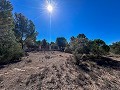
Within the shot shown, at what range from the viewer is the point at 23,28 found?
1457 inches

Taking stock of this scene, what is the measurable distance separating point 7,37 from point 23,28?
20.7 meters

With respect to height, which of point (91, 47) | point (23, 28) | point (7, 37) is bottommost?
point (91, 47)

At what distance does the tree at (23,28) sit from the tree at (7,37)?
60.0 ft

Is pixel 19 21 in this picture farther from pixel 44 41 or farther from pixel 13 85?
pixel 44 41

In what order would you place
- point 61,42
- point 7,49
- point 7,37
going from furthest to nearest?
point 61,42 → point 7,37 → point 7,49

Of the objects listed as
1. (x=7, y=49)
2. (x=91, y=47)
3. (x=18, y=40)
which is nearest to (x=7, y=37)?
(x=7, y=49)

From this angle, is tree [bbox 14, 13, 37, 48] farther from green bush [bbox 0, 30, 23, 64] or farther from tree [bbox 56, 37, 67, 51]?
tree [bbox 56, 37, 67, 51]

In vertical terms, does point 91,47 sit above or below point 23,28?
below

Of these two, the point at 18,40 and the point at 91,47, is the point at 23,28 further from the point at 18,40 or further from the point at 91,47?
the point at 91,47

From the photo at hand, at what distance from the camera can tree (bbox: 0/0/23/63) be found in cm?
1513

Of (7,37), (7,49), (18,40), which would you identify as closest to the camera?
(7,49)

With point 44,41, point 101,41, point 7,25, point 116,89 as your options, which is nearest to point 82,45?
point 101,41

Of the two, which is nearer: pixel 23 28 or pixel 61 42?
pixel 23 28

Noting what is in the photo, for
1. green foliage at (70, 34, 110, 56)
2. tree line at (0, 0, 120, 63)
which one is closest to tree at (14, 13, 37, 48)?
tree line at (0, 0, 120, 63)
